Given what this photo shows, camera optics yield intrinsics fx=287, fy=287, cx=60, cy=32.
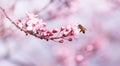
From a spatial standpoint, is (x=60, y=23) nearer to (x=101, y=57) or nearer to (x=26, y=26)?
(x=101, y=57)

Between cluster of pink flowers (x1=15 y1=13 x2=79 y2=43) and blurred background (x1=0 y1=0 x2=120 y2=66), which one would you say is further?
blurred background (x1=0 y1=0 x2=120 y2=66)

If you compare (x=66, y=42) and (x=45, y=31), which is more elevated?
(x=66, y=42)

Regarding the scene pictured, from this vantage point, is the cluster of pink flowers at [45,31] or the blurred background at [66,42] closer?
the cluster of pink flowers at [45,31]

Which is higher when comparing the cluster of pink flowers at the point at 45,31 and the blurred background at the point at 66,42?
the blurred background at the point at 66,42

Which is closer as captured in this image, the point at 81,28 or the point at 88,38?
the point at 81,28

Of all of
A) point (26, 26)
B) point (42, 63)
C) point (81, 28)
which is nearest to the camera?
point (81, 28)

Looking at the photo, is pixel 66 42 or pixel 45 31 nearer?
pixel 45 31

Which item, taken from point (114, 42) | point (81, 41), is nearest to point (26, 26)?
point (81, 41)

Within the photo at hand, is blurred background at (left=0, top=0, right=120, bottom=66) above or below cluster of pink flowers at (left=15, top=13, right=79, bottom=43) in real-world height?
above
